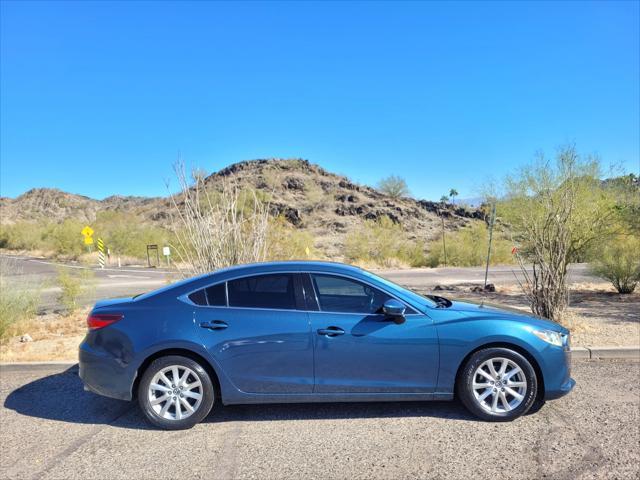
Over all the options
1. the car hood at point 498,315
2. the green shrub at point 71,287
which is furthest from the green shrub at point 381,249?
the car hood at point 498,315

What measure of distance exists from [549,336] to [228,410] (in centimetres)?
321

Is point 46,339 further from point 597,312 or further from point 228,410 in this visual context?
point 597,312

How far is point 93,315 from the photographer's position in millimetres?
4488

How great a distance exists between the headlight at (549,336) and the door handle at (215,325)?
2919 millimetres

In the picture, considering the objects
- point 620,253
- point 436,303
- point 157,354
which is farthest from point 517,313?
point 620,253

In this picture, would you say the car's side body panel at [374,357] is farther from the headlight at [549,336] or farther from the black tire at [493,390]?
the headlight at [549,336]

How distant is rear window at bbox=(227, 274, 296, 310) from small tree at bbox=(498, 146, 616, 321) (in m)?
5.38

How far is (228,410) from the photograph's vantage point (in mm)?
4680

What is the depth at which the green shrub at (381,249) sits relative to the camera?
3191cm

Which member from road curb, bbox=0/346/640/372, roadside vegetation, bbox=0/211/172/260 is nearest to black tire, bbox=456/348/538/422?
road curb, bbox=0/346/640/372

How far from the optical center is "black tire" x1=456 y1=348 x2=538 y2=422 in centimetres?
427

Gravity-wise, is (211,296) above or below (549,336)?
above

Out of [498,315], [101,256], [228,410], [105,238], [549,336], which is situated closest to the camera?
[549,336]

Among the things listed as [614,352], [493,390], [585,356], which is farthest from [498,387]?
[614,352]
